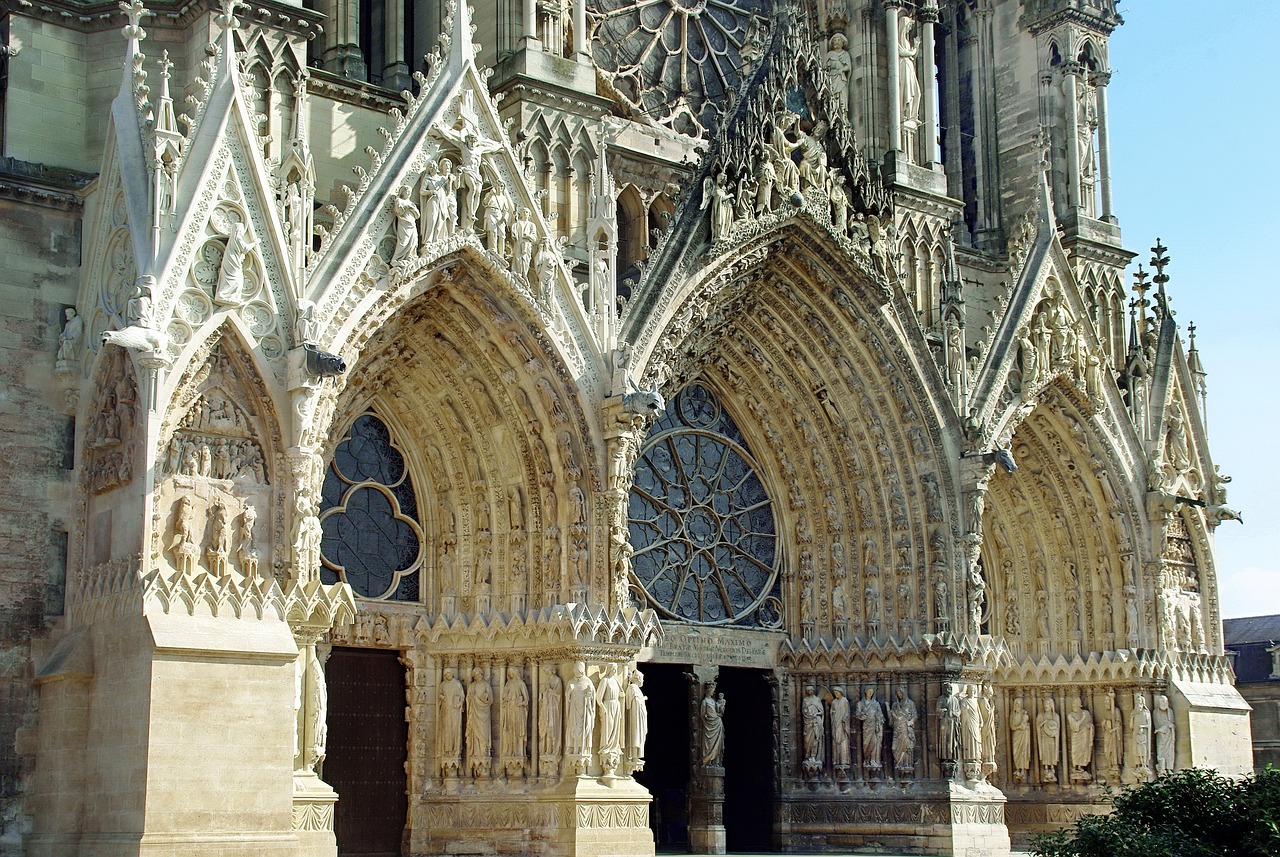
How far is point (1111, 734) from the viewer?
24.7 meters

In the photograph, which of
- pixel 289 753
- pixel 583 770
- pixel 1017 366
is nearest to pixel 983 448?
pixel 1017 366

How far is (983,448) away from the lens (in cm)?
2342

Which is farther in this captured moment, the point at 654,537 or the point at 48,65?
the point at 654,537

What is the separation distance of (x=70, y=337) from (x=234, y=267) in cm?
193

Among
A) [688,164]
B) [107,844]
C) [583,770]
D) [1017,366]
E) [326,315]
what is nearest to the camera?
[107,844]

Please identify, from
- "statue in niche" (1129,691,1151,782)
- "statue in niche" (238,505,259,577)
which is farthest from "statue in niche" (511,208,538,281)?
"statue in niche" (1129,691,1151,782)

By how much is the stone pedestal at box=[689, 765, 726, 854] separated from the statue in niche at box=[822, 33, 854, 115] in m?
9.61

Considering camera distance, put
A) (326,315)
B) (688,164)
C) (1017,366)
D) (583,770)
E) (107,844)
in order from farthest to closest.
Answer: (1017,366), (688,164), (583,770), (326,315), (107,844)

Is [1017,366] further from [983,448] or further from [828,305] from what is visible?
[828,305]

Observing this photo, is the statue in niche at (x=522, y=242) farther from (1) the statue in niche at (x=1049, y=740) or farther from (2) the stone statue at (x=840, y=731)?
(1) the statue in niche at (x=1049, y=740)

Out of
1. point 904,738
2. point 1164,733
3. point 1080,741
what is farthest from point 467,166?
point 1164,733

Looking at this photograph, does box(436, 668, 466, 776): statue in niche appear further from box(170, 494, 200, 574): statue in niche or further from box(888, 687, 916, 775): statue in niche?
box(888, 687, 916, 775): statue in niche

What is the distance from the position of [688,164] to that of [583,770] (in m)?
7.73

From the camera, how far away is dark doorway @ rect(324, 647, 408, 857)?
1955 cm
